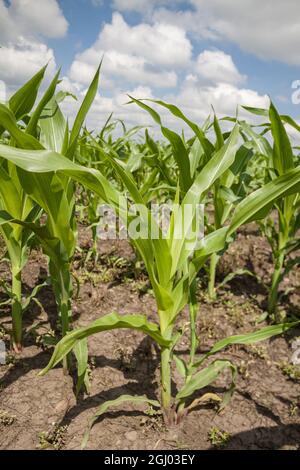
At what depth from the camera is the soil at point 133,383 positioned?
4.67ft

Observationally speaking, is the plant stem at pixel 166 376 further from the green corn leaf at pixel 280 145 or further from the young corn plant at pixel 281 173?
the green corn leaf at pixel 280 145

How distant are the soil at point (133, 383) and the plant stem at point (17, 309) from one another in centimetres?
7

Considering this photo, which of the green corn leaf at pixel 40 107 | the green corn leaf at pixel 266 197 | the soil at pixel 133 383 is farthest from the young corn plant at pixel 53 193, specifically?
the green corn leaf at pixel 266 197

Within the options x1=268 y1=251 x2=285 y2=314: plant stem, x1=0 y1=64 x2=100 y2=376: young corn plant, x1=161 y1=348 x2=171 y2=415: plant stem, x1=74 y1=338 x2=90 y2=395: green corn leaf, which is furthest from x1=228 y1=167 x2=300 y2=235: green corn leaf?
x1=268 y1=251 x2=285 y2=314: plant stem

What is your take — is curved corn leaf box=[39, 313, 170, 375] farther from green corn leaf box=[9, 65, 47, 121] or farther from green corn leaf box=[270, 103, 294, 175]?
green corn leaf box=[270, 103, 294, 175]

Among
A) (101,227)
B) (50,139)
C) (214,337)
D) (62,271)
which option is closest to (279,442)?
(214,337)

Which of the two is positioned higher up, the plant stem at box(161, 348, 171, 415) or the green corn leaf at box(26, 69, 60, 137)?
the green corn leaf at box(26, 69, 60, 137)

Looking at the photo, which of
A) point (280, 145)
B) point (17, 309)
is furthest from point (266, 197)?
point (17, 309)

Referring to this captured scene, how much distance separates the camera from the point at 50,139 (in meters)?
1.61

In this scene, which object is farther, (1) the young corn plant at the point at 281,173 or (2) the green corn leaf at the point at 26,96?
(1) the young corn plant at the point at 281,173

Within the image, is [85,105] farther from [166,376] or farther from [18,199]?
[166,376]

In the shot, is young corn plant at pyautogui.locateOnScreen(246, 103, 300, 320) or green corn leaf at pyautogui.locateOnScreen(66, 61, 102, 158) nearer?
green corn leaf at pyautogui.locateOnScreen(66, 61, 102, 158)

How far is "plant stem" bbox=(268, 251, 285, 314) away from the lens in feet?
7.41
